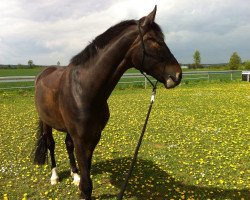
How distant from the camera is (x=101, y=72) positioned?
15.0ft

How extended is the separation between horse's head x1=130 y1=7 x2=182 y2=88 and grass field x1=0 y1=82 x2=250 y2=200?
10.4 ft

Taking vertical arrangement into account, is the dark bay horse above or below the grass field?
above

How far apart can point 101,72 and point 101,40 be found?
51 cm

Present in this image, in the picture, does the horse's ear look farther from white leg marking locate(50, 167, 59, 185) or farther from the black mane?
white leg marking locate(50, 167, 59, 185)

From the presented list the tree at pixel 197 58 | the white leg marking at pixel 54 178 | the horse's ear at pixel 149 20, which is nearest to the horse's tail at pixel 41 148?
the white leg marking at pixel 54 178

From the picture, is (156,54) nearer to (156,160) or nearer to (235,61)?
(156,160)

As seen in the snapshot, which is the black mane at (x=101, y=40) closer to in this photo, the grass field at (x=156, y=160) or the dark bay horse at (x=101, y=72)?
the dark bay horse at (x=101, y=72)

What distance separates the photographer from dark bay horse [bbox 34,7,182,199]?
4016mm

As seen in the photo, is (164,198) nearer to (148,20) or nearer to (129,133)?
(148,20)

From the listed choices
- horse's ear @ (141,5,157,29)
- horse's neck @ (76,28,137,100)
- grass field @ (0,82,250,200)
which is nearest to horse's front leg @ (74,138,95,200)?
horse's neck @ (76,28,137,100)

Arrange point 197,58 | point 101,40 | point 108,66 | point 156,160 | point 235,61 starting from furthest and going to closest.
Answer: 1. point 197,58
2. point 235,61
3. point 156,160
4. point 101,40
5. point 108,66

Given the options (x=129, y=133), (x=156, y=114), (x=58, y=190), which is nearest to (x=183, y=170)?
(x=58, y=190)

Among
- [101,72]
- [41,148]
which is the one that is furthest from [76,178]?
[101,72]

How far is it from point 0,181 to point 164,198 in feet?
12.9
